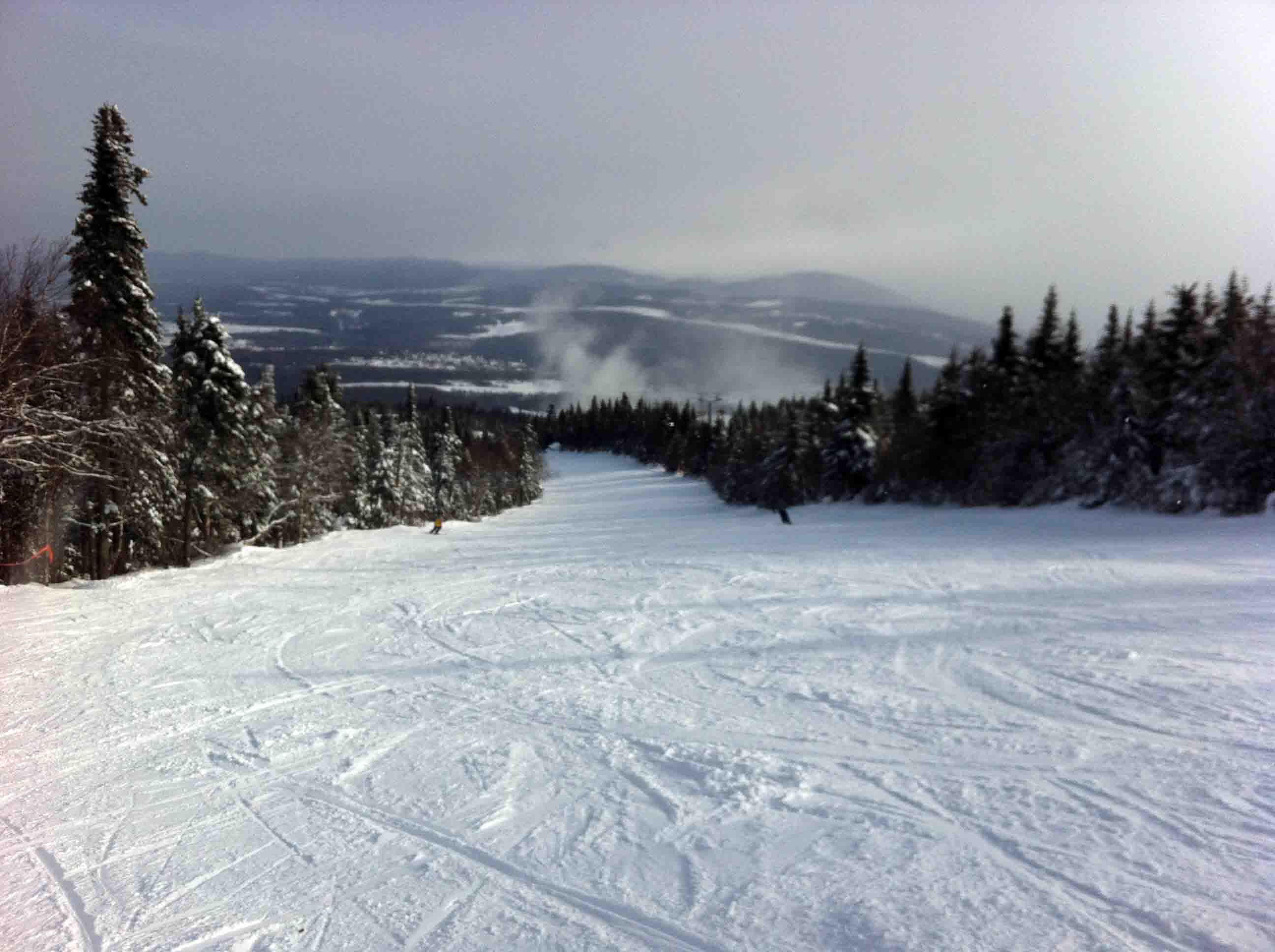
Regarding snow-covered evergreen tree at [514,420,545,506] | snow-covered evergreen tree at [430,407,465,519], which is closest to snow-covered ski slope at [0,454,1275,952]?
snow-covered evergreen tree at [430,407,465,519]

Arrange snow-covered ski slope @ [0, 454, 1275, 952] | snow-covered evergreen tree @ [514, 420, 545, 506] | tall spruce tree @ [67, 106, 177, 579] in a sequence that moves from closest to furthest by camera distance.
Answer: snow-covered ski slope @ [0, 454, 1275, 952] < tall spruce tree @ [67, 106, 177, 579] < snow-covered evergreen tree @ [514, 420, 545, 506]

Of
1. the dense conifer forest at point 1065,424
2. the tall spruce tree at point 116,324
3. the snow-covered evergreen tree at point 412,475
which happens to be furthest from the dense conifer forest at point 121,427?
the dense conifer forest at point 1065,424

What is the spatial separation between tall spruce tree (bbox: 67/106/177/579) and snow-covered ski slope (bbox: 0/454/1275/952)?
7.66 metres

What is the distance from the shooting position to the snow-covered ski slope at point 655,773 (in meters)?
3.99

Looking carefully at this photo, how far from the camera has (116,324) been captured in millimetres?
19109

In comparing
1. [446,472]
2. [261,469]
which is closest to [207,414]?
[261,469]

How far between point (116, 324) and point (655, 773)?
20.3m

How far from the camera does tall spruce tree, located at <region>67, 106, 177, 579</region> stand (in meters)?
18.5

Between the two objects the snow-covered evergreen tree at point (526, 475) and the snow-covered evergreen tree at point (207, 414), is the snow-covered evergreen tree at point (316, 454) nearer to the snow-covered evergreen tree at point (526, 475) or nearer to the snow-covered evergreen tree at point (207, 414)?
the snow-covered evergreen tree at point (207, 414)

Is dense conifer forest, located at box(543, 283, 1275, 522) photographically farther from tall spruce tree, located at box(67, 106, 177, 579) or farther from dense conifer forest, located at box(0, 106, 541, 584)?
tall spruce tree, located at box(67, 106, 177, 579)

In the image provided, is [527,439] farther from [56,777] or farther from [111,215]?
[56,777]

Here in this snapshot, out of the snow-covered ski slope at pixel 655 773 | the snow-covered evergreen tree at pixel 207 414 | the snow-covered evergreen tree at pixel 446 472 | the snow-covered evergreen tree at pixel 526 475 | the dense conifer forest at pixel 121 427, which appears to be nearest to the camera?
the snow-covered ski slope at pixel 655 773

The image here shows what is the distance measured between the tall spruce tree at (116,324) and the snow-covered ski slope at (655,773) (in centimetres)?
766

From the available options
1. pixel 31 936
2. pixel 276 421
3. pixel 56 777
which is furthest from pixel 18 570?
pixel 31 936
